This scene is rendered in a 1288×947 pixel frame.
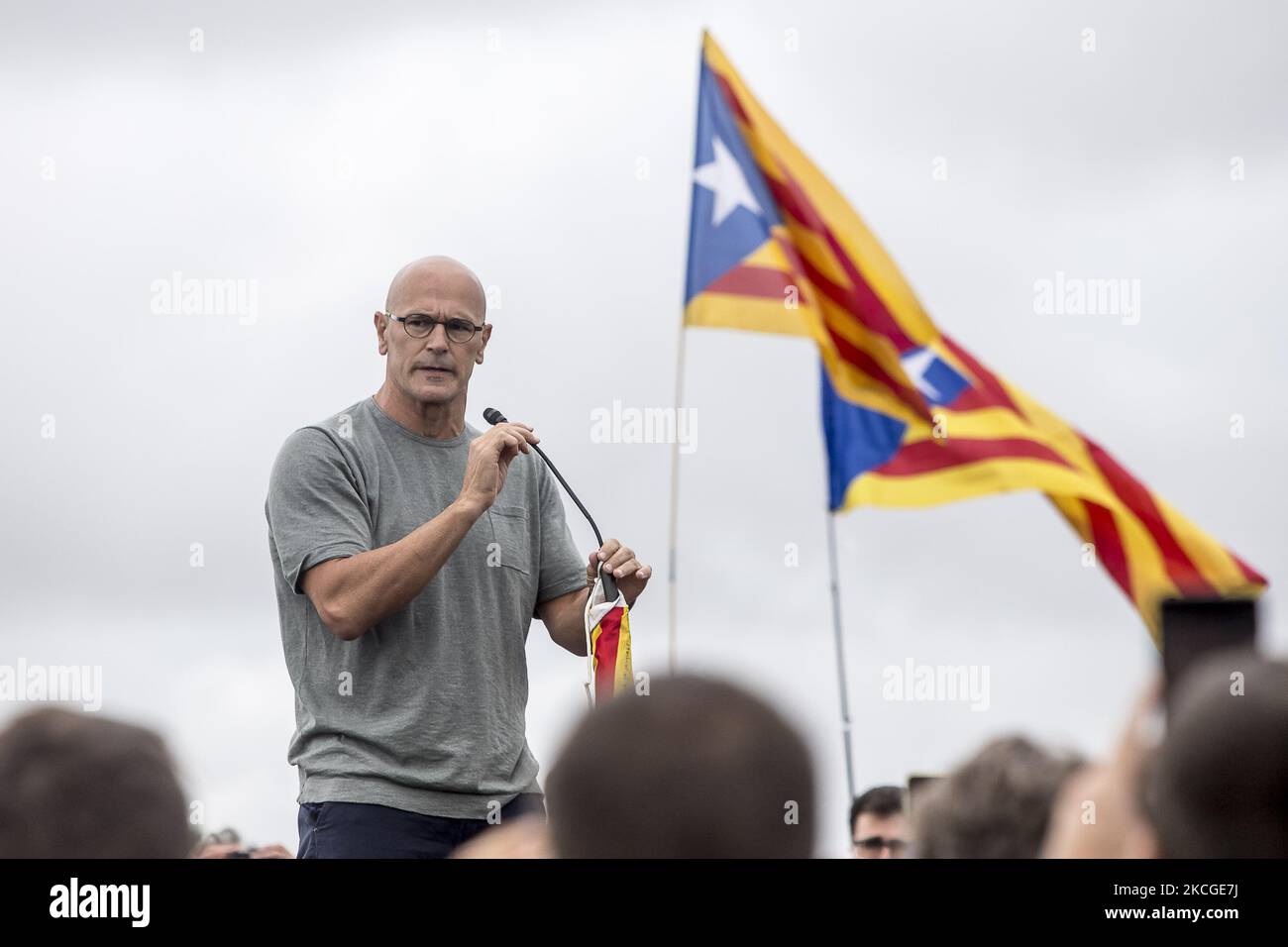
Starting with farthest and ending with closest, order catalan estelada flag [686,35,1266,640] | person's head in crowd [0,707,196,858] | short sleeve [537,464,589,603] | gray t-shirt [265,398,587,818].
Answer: catalan estelada flag [686,35,1266,640] → short sleeve [537,464,589,603] → gray t-shirt [265,398,587,818] → person's head in crowd [0,707,196,858]

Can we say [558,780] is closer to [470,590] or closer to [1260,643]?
[1260,643]

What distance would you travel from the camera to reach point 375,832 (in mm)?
4301

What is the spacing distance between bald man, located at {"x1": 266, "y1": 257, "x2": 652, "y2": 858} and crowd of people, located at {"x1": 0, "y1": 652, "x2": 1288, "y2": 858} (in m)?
1.87

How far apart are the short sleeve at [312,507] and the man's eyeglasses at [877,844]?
2.78 metres

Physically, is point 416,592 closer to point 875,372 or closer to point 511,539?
point 511,539

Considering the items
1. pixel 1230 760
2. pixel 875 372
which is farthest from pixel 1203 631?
pixel 875 372

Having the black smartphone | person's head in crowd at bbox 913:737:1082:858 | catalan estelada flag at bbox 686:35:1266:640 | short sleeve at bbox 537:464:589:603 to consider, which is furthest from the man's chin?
the black smartphone

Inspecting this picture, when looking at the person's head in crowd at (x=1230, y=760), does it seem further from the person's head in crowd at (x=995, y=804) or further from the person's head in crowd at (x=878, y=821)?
the person's head in crowd at (x=878, y=821)

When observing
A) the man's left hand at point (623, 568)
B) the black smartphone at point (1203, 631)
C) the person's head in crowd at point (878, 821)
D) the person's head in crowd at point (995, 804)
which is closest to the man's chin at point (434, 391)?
the man's left hand at point (623, 568)

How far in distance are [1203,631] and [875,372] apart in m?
5.39

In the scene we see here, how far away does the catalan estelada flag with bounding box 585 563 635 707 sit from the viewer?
4.57m

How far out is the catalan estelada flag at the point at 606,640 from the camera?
15.0 ft

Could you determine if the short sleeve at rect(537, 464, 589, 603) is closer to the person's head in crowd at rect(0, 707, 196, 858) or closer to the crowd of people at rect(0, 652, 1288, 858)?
the crowd of people at rect(0, 652, 1288, 858)

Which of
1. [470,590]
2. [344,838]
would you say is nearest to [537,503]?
[470,590]
